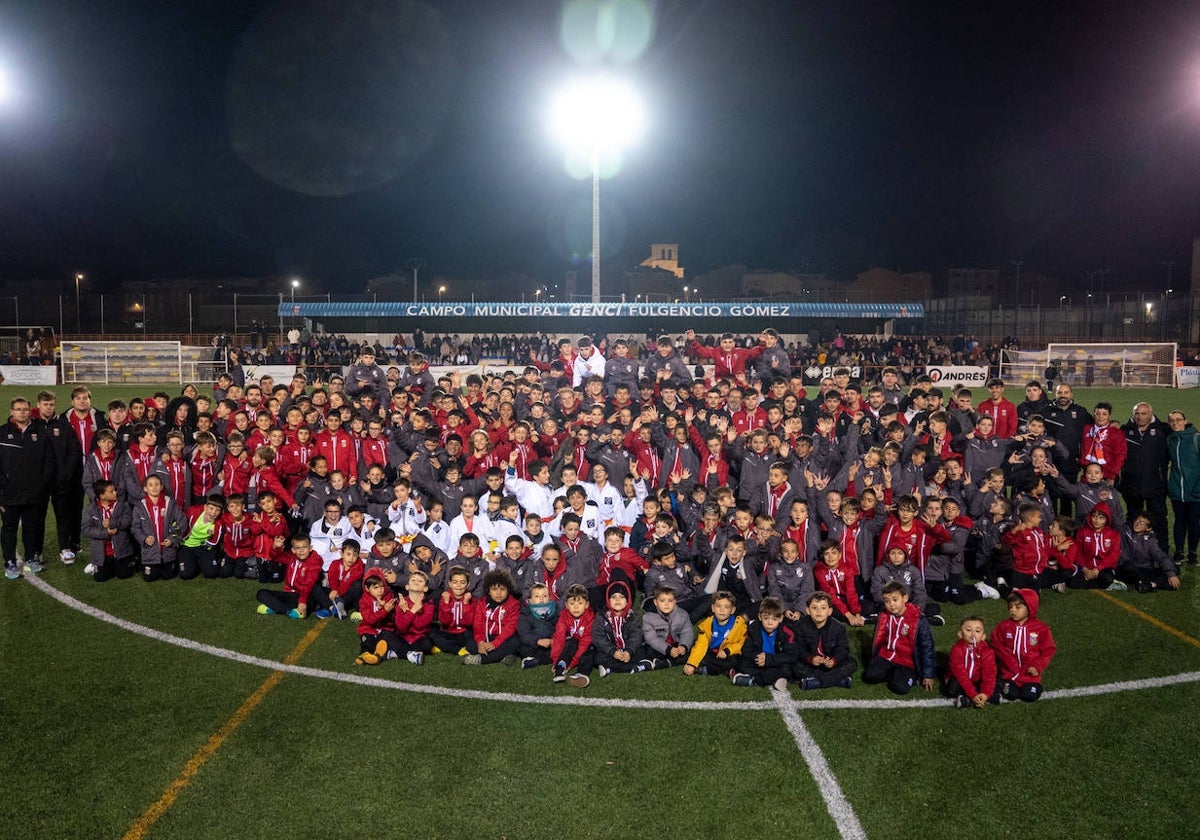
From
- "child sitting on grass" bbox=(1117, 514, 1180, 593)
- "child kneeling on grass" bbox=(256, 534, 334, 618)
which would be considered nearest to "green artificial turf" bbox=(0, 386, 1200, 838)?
"child kneeling on grass" bbox=(256, 534, 334, 618)

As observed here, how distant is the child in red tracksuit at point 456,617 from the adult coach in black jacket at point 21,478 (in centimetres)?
483

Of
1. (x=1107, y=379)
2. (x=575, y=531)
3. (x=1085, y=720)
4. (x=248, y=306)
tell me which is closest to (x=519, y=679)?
(x=575, y=531)

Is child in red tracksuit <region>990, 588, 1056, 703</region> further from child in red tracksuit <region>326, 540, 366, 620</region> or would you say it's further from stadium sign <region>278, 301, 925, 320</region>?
stadium sign <region>278, 301, 925, 320</region>

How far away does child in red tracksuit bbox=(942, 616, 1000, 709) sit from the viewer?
5.30m

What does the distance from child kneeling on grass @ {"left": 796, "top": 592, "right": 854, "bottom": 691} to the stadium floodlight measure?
12719 millimetres

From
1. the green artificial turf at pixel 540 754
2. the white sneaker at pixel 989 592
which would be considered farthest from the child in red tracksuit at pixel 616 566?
the white sneaker at pixel 989 592

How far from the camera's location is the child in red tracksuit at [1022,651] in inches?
212

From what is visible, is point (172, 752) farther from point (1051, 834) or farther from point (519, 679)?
point (1051, 834)

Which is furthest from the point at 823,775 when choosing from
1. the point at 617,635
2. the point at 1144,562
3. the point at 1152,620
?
the point at 1144,562

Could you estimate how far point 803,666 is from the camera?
5816 mm

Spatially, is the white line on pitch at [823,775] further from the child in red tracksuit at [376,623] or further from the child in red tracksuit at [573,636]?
the child in red tracksuit at [376,623]

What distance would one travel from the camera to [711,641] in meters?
6.12

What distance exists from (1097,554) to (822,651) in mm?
3966

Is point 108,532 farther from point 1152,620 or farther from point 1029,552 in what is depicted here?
point 1152,620
